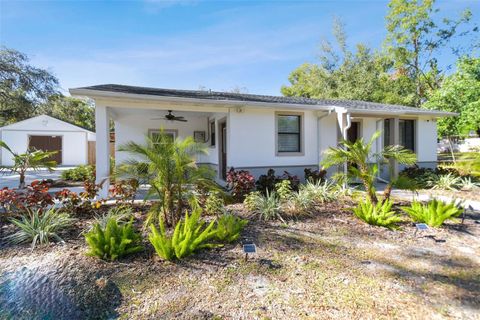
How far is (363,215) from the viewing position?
5.01 meters

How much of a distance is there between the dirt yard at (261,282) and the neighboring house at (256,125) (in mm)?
4153

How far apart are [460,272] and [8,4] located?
1365 cm

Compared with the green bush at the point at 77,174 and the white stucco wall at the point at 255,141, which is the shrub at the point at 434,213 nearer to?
the white stucco wall at the point at 255,141

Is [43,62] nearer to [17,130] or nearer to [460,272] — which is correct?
[17,130]

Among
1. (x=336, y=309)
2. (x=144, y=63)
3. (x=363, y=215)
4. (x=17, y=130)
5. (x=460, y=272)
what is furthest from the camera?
(x=17, y=130)

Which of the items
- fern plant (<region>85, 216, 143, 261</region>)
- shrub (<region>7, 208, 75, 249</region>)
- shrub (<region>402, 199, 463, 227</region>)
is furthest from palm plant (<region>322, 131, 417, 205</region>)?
shrub (<region>7, 208, 75, 249</region>)

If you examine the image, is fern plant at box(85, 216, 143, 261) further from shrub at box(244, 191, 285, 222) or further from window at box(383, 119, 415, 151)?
window at box(383, 119, 415, 151)

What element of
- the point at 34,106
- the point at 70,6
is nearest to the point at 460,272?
the point at 70,6

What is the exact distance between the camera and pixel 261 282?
9.59 ft

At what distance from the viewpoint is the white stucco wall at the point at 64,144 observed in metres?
17.7

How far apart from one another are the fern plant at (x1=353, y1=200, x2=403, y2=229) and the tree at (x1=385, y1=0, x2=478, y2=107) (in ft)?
71.6

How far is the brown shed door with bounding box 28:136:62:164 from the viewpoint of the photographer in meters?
18.1

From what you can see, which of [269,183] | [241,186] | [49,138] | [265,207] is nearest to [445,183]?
[269,183]

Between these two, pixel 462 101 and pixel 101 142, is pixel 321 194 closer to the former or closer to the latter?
pixel 101 142
